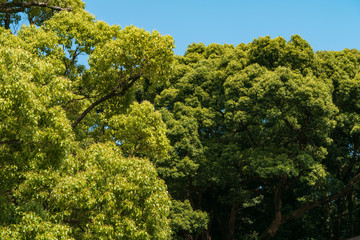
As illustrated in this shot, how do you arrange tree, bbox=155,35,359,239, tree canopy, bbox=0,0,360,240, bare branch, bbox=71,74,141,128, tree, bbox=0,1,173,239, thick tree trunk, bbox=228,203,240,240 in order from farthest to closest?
thick tree trunk, bbox=228,203,240,240
tree, bbox=155,35,359,239
bare branch, bbox=71,74,141,128
tree canopy, bbox=0,0,360,240
tree, bbox=0,1,173,239

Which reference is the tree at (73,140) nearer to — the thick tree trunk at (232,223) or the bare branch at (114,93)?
the bare branch at (114,93)

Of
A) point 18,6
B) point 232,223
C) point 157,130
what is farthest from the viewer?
point 232,223

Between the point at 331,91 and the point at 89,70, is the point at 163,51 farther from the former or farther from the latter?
the point at 331,91

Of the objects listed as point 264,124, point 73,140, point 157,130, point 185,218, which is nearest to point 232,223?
point 185,218

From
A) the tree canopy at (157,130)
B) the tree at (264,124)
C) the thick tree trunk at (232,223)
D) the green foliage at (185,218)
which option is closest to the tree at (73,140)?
the tree canopy at (157,130)

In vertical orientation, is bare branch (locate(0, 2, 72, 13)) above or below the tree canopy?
above

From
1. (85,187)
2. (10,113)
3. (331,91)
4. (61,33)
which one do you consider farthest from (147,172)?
(331,91)

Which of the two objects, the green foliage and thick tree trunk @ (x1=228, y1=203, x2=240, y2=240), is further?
thick tree trunk @ (x1=228, y1=203, x2=240, y2=240)

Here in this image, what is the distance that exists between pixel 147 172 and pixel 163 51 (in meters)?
5.18

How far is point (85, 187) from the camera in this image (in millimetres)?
10680

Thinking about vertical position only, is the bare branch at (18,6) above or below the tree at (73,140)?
above

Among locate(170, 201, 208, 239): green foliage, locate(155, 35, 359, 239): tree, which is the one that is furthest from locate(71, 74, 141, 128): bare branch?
locate(170, 201, 208, 239): green foliage

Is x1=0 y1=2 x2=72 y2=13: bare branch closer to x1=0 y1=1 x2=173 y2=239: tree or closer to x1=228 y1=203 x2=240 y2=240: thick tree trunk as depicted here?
x1=0 y1=1 x2=173 y2=239: tree

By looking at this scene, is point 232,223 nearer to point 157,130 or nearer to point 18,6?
point 157,130
